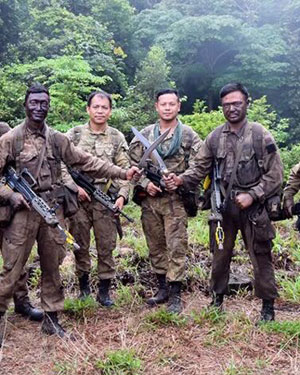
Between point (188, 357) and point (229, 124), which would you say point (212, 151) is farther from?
point (188, 357)

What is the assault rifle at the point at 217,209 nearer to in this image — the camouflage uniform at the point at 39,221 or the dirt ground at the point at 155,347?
the dirt ground at the point at 155,347

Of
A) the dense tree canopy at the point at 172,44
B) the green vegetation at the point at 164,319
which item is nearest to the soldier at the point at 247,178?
the green vegetation at the point at 164,319

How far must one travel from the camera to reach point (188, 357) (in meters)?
3.84

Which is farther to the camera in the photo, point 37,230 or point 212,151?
point 212,151

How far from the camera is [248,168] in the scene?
13.8 feet

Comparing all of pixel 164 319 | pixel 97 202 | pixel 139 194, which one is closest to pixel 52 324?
pixel 164 319

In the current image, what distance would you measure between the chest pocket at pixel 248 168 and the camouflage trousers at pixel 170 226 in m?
0.83

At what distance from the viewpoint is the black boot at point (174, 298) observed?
185 inches

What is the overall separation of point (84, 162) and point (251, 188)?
1569 millimetres

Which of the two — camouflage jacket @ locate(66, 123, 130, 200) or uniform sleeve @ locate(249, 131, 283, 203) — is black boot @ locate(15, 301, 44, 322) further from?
uniform sleeve @ locate(249, 131, 283, 203)

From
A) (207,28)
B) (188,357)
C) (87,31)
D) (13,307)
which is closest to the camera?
(188,357)

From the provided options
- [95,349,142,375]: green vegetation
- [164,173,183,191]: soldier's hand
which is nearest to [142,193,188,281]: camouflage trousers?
[164,173,183,191]: soldier's hand

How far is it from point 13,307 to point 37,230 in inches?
54.0

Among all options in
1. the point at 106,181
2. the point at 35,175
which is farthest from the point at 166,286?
the point at 35,175
